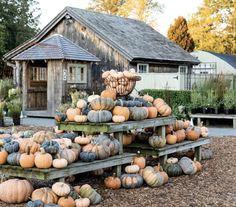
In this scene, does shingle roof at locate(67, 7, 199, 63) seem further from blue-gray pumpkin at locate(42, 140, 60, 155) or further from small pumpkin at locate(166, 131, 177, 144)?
blue-gray pumpkin at locate(42, 140, 60, 155)

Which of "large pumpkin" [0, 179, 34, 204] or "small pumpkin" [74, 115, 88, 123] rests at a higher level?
"small pumpkin" [74, 115, 88, 123]

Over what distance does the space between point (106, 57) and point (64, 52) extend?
422cm

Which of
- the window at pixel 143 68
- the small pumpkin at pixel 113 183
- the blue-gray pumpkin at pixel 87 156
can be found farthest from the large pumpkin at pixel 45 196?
the window at pixel 143 68

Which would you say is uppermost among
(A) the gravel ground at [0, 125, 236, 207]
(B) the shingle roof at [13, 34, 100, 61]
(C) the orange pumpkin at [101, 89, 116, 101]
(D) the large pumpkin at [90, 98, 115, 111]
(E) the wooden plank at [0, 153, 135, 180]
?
(B) the shingle roof at [13, 34, 100, 61]

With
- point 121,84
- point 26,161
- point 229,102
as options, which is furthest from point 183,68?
point 26,161

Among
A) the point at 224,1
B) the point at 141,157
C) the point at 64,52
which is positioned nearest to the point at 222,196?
the point at 141,157

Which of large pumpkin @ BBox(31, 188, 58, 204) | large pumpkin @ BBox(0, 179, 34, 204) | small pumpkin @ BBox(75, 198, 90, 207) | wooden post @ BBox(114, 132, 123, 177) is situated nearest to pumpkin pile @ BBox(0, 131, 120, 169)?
wooden post @ BBox(114, 132, 123, 177)

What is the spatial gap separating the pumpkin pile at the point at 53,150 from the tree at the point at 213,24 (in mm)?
39157

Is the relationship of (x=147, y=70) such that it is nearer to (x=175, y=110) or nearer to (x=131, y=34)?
(x=131, y=34)

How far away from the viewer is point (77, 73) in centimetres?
2233

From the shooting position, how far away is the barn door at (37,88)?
75.2ft

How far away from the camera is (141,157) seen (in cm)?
829

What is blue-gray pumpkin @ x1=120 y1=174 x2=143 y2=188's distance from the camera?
7.62 m

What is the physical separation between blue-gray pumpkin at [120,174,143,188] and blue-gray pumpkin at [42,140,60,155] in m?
1.27
